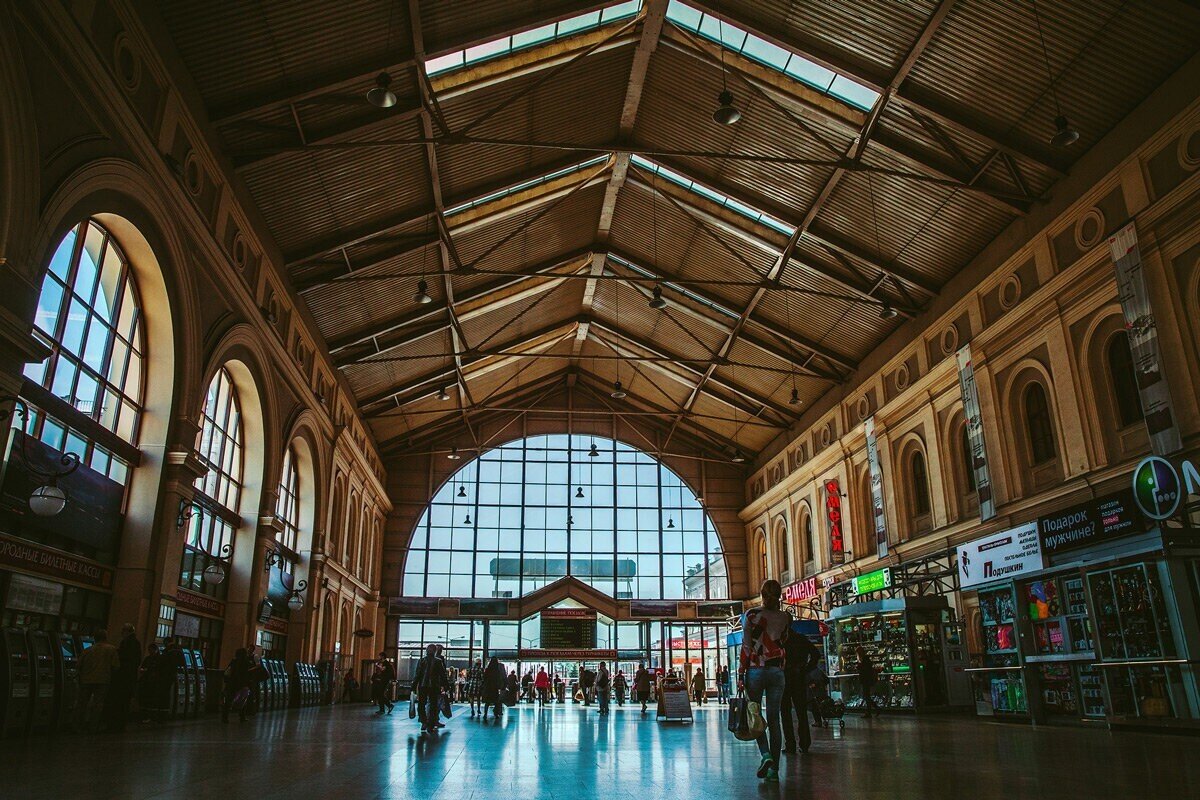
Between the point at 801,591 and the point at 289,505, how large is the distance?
751 inches

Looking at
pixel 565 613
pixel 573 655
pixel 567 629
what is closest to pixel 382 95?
pixel 565 613

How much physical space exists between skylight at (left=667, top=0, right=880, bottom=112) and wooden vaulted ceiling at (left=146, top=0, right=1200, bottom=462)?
0.18 m

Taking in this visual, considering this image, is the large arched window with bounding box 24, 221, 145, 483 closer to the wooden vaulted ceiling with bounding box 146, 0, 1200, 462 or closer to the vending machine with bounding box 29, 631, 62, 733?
the vending machine with bounding box 29, 631, 62, 733

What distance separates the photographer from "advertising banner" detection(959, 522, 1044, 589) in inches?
607

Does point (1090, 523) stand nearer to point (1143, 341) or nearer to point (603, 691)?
point (1143, 341)

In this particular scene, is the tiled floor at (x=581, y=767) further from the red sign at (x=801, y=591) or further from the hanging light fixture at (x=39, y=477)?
the red sign at (x=801, y=591)

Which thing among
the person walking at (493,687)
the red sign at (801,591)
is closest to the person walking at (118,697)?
the person walking at (493,687)

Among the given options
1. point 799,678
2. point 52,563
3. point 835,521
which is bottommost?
point 799,678

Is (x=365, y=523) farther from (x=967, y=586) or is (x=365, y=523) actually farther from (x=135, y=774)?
(x=135, y=774)

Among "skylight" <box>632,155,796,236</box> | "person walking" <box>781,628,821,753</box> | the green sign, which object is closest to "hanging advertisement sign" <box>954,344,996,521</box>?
the green sign

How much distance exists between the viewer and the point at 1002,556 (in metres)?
16.4

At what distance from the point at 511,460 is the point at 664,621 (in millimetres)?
10654

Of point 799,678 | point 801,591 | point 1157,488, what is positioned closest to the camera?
point 799,678

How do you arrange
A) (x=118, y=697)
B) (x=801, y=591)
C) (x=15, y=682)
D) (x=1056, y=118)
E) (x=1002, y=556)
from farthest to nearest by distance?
(x=801, y=591), (x=1002, y=556), (x=1056, y=118), (x=118, y=697), (x=15, y=682)
